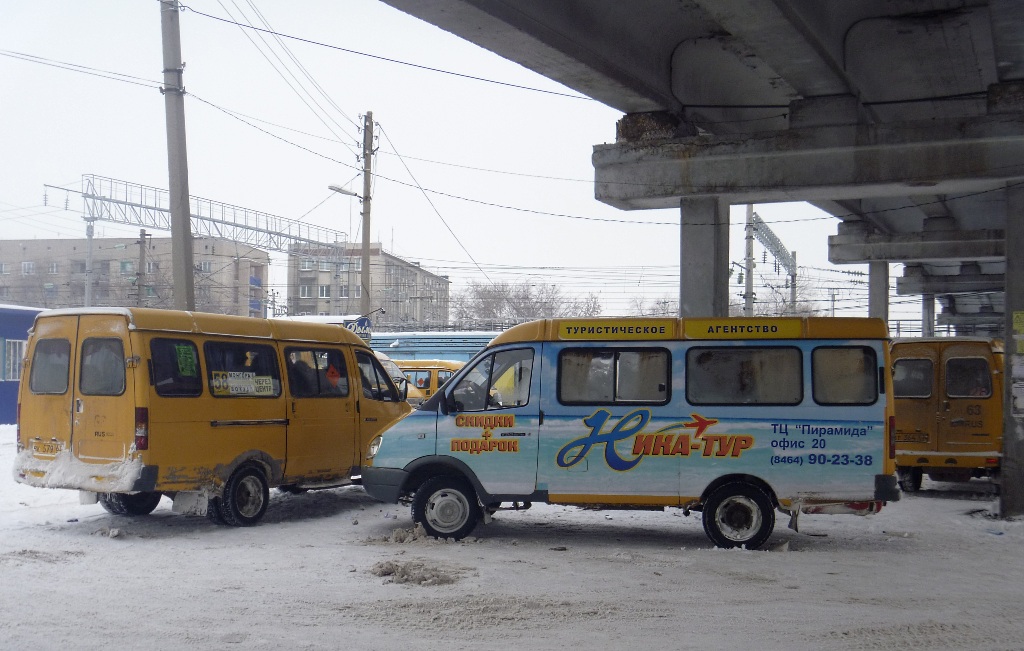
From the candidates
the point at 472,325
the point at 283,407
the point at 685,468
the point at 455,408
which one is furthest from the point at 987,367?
the point at 472,325

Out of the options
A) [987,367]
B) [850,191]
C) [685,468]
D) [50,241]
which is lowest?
[685,468]

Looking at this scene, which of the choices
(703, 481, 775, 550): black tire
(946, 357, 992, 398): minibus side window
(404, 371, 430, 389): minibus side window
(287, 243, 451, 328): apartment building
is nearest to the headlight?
(703, 481, 775, 550): black tire

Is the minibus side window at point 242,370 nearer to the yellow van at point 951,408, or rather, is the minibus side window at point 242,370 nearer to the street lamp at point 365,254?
the yellow van at point 951,408

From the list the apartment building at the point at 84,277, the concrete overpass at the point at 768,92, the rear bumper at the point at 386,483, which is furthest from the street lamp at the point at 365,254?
the apartment building at the point at 84,277

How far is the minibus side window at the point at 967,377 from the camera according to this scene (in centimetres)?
1528

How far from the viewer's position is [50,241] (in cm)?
6762

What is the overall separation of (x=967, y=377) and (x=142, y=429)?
12.1 m

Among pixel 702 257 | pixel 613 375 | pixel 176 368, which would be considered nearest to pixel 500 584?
pixel 613 375

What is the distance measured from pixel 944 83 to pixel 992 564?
24.9 ft

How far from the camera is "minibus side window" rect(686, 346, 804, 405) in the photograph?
32.9ft

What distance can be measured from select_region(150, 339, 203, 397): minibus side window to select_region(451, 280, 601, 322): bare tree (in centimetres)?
5681

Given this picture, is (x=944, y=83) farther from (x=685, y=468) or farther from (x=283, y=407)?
(x=283, y=407)

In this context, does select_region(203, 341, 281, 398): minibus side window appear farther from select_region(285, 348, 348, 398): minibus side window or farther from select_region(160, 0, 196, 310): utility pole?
select_region(160, 0, 196, 310): utility pole

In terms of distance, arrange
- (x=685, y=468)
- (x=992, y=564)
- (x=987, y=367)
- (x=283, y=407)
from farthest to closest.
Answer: (x=987, y=367) < (x=283, y=407) < (x=685, y=468) < (x=992, y=564)
